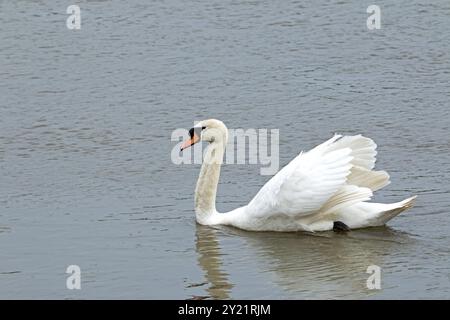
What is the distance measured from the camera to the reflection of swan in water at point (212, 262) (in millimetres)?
9023

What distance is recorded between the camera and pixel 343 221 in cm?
1044

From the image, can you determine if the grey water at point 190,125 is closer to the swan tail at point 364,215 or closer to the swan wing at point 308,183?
the swan tail at point 364,215

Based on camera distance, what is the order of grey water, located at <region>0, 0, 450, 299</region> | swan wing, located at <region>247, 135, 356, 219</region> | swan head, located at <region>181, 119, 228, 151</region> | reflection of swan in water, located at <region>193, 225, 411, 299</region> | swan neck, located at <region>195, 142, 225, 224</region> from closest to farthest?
1. reflection of swan in water, located at <region>193, 225, 411, 299</region>
2. grey water, located at <region>0, 0, 450, 299</region>
3. swan wing, located at <region>247, 135, 356, 219</region>
4. swan neck, located at <region>195, 142, 225, 224</region>
5. swan head, located at <region>181, 119, 228, 151</region>

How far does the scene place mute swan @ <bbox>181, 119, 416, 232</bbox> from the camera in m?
10.2

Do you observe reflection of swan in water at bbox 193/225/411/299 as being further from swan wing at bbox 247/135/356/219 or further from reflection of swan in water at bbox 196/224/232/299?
swan wing at bbox 247/135/356/219

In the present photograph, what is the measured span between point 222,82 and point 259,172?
2817 millimetres

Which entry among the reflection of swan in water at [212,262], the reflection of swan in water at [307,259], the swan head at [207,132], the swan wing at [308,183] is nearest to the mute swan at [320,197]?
the swan wing at [308,183]

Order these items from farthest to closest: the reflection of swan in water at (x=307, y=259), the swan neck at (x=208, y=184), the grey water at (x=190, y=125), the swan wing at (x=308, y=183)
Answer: the swan neck at (x=208, y=184)
the swan wing at (x=308, y=183)
the grey water at (x=190, y=125)
the reflection of swan in water at (x=307, y=259)

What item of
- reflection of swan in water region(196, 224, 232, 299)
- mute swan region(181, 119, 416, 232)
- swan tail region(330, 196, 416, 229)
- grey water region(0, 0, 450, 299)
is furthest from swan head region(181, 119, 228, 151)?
swan tail region(330, 196, 416, 229)

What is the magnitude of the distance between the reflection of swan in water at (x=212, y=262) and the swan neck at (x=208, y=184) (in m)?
0.13

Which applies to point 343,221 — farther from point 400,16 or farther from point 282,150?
point 400,16

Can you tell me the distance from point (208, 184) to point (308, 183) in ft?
3.53

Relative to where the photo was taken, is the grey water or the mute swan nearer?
the grey water

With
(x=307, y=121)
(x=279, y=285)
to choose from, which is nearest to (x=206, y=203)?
(x=279, y=285)
